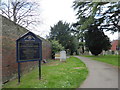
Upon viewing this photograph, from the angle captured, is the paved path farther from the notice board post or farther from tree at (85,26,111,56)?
tree at (85,26,111,56)

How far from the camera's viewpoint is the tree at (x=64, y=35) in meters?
39.8

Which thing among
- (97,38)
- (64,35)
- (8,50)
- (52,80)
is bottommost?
(52,80)

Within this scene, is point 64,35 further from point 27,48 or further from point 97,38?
point 27,48

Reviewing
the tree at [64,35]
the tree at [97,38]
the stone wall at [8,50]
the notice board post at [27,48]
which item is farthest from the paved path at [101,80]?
the tree at [64,35]

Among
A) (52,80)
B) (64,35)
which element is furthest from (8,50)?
(64,35)

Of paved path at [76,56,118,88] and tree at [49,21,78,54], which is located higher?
tree at [49,21,78,54]

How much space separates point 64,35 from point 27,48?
35.1 m

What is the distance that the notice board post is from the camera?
5344 millimetres

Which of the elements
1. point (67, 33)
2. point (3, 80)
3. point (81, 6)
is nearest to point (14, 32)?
point (3, 80)

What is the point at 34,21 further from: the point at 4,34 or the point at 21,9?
the point at 4,34

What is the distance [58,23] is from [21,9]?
81.3 ft

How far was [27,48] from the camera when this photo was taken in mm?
5672

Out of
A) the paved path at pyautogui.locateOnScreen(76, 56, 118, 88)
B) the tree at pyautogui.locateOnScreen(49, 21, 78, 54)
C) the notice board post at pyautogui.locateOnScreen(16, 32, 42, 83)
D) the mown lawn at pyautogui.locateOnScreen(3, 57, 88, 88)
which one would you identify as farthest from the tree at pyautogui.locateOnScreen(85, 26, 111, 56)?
the notice board post at pyautogui.locateOnScreen(16, 32, 42, 83)

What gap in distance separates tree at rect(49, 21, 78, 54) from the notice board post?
33.1 m
